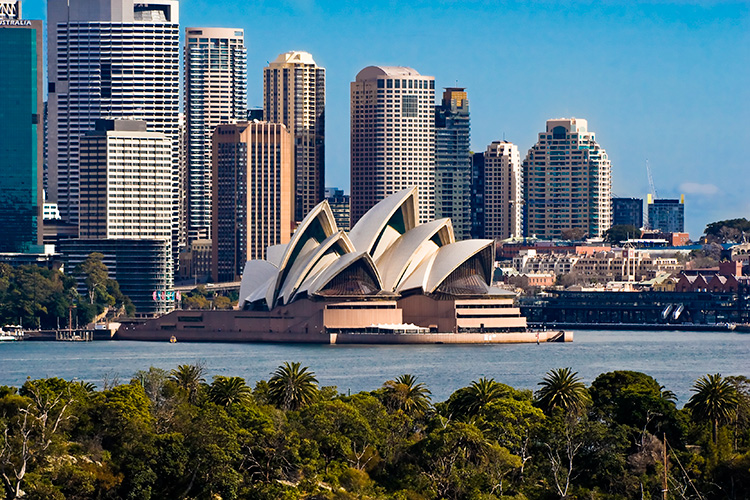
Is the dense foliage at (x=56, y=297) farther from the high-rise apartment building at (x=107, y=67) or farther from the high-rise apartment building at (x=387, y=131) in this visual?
the high-rise apartment building at (x=387, y=131)

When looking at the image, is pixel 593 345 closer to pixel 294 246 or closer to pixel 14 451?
pixel 294 246

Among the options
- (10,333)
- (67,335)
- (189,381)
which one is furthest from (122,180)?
(189,381)

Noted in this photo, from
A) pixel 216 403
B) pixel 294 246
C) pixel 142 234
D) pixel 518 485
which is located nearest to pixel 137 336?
pixel 294 246

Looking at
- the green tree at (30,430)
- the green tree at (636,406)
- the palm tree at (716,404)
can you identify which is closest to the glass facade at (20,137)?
the green tree at (30,430)

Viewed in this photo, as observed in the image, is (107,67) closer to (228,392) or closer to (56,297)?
(56,297)

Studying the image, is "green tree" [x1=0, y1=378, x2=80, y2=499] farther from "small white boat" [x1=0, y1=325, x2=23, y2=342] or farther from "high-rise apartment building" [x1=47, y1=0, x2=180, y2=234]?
"high-rise apartment building" [x1=47, y1=0, x2=180, y2=234]

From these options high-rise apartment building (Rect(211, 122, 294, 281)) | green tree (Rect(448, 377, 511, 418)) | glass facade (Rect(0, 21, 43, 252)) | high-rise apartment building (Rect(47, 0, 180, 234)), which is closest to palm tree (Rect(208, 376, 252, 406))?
green tree (Rect(448, 377, 511, 418))

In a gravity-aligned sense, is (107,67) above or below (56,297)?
above
